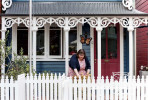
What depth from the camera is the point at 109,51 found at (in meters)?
11.8

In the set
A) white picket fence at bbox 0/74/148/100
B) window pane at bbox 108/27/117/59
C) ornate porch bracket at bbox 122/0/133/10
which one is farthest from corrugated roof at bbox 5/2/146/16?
white picket fence at bbox 0/74/148/100

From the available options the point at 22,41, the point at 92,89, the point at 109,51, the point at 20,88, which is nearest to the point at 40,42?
the point at 22,41

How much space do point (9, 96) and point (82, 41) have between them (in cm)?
516

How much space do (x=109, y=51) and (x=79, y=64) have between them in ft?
11.3

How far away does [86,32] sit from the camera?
38.4 ft

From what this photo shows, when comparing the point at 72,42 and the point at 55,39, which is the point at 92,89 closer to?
the point at 72,42

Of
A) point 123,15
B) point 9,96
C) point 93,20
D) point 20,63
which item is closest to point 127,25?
point 123,15

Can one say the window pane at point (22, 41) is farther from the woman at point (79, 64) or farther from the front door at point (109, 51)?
the woman at point (79, 64)

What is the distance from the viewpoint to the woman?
8.51 metres

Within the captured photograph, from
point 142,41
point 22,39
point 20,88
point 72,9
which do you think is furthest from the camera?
point 142,41

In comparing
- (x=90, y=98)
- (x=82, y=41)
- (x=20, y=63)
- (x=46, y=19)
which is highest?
(x=46, y=19)

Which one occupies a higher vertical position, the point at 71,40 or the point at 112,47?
the point at 71,40

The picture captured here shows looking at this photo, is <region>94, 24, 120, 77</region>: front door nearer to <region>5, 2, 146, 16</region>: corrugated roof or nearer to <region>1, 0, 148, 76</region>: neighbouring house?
<region>1, 0, 148, 76</region>: neighbouring house

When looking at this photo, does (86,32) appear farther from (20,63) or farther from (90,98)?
(90,98)
